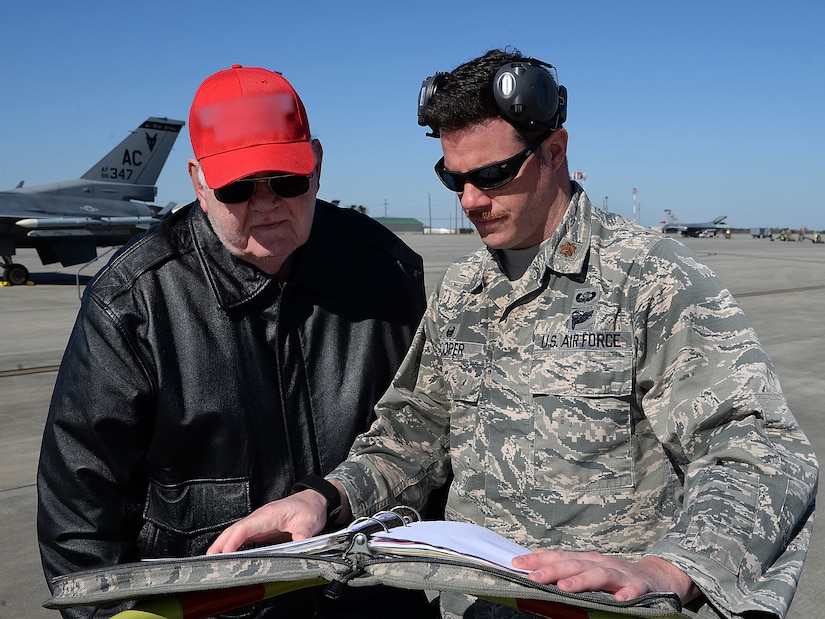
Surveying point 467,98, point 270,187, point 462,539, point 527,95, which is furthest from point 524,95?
point 462,539

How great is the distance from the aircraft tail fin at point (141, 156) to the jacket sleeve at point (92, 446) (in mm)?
27989

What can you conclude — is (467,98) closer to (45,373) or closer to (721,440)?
(721,440)

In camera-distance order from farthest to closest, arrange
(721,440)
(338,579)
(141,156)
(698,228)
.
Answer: (698,228) → (141,156) → (721,440) → (338,579)

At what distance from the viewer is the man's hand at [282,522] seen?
1895mm

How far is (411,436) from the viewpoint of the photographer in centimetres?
229

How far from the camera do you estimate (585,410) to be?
75.9 inches

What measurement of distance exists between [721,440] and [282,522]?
1.06 metres

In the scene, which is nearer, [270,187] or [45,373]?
[270,187]

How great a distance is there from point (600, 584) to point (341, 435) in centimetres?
Answer: 115

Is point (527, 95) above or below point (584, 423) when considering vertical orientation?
above

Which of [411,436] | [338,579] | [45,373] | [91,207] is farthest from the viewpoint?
[91,207]

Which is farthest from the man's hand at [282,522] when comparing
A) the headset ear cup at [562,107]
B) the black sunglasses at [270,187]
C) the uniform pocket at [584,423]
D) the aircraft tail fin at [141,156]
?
the aircraft tail fin at [141,156]

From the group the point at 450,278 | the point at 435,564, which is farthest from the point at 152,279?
the point at 435,564

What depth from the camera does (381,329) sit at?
2.49 metres
